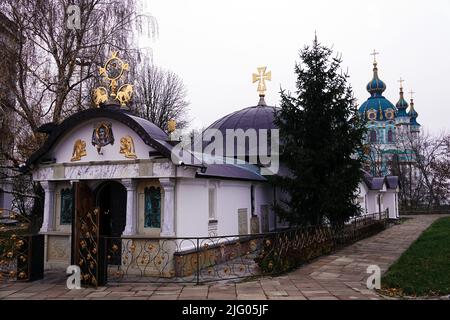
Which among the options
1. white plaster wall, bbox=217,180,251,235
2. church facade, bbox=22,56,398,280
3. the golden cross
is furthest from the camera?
the golden cross

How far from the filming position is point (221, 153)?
19719 mm

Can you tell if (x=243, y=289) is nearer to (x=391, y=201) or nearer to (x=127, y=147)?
(x=127, y=147)

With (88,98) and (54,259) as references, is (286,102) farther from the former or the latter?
(54,259)

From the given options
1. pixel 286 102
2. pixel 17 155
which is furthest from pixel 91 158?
pixel 286 102

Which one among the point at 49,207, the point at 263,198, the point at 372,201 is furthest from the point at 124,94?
the point at 372,201

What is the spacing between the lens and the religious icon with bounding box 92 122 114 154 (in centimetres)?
1134

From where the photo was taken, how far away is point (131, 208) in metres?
11.1

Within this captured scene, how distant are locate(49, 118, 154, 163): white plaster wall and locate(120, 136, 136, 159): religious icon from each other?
0.30ft

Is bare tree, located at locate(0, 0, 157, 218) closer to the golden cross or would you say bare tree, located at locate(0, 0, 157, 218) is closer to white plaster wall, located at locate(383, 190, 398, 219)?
the golden cross

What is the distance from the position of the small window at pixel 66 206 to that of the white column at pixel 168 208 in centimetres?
359

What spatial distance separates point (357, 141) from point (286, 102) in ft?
10.6

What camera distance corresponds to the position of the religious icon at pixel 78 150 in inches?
462

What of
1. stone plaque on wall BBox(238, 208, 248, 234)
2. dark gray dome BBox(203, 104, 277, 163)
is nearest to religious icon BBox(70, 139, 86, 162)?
stone plaque on wall BBox(238, 208, 248, 234)

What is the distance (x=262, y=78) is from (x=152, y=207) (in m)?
13.1
